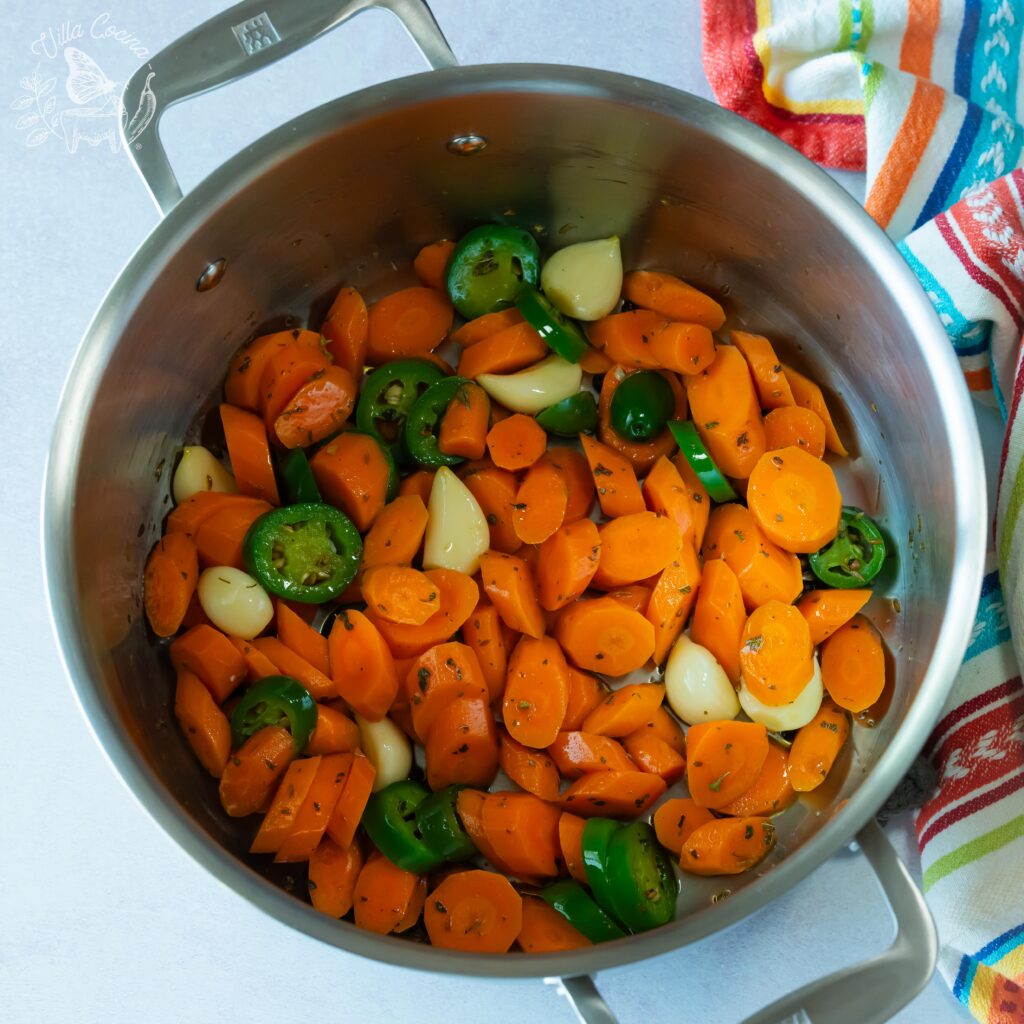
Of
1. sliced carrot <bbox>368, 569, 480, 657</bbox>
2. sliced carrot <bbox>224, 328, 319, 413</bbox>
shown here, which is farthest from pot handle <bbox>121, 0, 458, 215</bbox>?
sliced carrot <bbox>368, 569, 480, 657</bbox>

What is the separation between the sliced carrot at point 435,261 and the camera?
1526 mm

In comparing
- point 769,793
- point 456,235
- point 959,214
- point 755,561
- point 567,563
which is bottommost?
point 769,793

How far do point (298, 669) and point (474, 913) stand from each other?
36cm

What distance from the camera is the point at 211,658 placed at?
133 centimetres

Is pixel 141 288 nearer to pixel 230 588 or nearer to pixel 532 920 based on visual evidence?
pixel 230 588

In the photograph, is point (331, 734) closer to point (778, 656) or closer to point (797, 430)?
point (778, 656)

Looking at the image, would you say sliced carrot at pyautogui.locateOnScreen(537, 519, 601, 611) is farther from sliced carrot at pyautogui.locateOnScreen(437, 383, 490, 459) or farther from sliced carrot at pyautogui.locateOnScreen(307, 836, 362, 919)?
sliced carrot at pyautogui.locateOnScreen(307, 836, 362, 919)

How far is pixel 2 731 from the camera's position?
1508mm

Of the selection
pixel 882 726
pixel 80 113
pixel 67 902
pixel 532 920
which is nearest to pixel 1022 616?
pixel 882 726

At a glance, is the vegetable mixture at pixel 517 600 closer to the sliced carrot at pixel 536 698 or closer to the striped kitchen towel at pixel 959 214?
the sliced carrot at pixel 536 698

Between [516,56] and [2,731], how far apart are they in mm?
1250

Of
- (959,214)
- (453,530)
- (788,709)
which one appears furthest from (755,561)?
(959,214)

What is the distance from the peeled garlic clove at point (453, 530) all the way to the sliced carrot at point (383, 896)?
0.39 m

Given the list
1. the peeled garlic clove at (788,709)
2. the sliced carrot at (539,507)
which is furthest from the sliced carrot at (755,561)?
the sliced carrot at (539,507)
